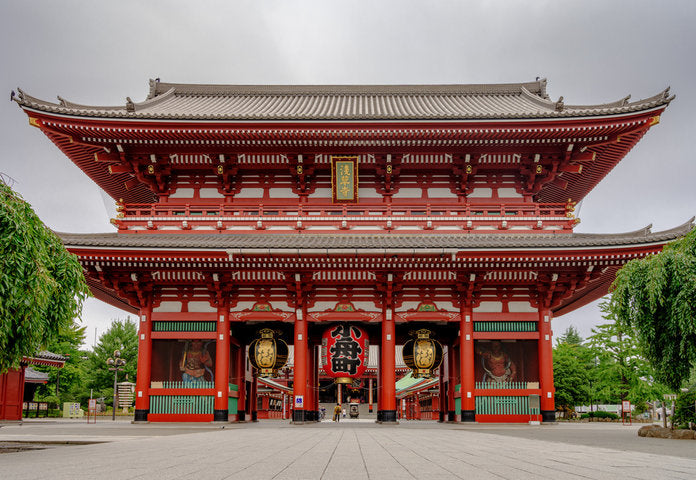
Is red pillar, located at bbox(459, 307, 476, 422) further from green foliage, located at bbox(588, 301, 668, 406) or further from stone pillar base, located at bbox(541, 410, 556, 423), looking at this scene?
green foliage, located at bbox(588, 301, 668, 406)

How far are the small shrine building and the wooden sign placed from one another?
0.26 feet

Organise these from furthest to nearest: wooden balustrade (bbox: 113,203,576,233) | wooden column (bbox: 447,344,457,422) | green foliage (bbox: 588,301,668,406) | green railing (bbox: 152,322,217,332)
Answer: green foliage (bbox: 588,301,668,406) → wooden column (bbox: 447,344,457,422) → wooden balustrade (bbox: 113,203,576,233) → green railing (bbox: 152,322,217,332)

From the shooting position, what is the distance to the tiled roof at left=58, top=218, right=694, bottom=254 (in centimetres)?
1853

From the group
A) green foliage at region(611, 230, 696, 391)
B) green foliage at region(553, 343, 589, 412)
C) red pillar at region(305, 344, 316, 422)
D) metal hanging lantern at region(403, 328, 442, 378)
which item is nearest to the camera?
green foliage at region(611, 230, 696, 391)

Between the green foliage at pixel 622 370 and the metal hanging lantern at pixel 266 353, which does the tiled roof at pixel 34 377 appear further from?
the green foliage at pixel 622 370

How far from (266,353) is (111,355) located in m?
40.4

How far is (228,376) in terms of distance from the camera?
20.8 metres

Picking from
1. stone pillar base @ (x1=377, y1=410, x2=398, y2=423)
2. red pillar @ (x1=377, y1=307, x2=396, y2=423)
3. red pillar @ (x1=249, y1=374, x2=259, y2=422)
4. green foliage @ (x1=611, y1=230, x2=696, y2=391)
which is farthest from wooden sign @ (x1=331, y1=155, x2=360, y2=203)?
green foliage @ (x1=611, y1=230, x2=696, y2=391)

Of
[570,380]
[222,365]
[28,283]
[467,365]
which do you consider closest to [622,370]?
[570,380]

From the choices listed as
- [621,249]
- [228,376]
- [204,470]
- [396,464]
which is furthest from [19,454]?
[621,249]

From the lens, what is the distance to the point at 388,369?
20.5 m

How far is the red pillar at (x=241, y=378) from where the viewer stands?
74.0 feet

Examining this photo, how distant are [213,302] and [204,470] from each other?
1446 centimetres

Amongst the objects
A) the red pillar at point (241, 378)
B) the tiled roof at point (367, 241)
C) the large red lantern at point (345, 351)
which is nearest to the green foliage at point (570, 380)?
the tiled roof at point (367, 241)
